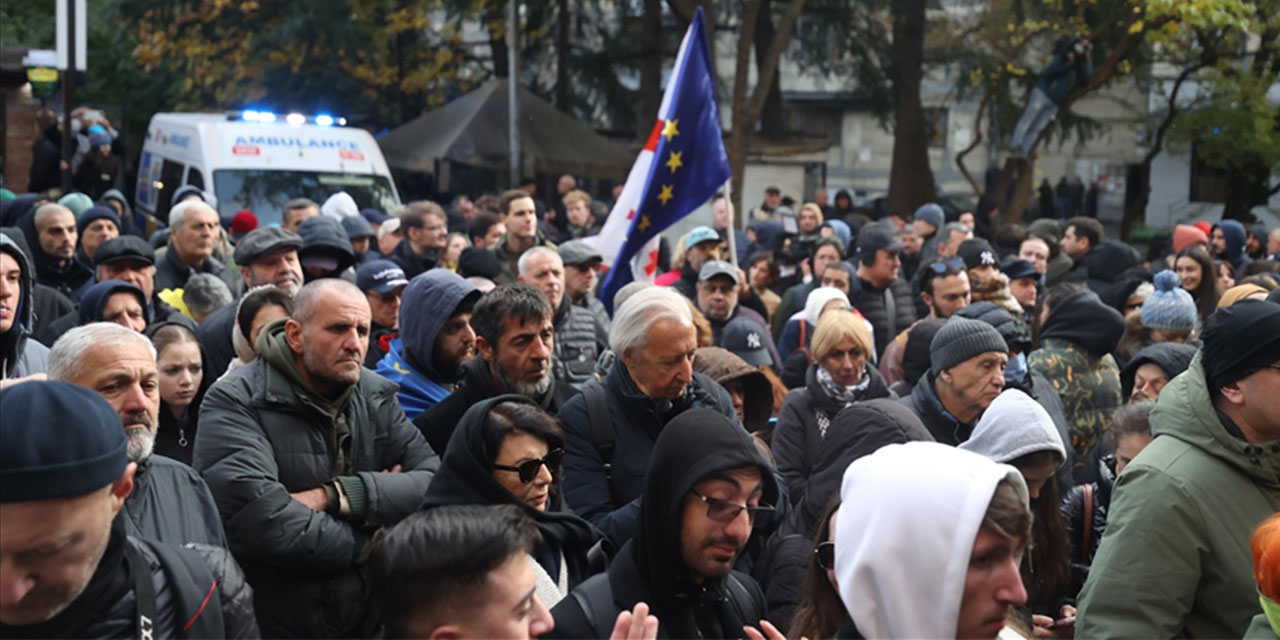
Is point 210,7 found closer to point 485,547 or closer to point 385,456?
point 385,456

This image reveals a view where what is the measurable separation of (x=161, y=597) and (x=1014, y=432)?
264 cm

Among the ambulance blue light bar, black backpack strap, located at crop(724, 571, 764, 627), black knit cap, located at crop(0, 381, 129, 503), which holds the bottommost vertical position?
black backpack strap, located at crop(724, 571, 764, 627)

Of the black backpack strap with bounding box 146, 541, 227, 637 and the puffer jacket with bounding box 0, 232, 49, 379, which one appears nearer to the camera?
the black backpack strap with bounding box 146, 541, 227, 637

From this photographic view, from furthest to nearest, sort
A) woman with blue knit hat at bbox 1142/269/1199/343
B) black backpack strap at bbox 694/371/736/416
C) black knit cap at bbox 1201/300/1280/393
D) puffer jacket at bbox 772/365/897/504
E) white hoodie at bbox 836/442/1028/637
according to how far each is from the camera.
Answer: woman with blue knit hat at bbox 1142/269/1199/343, puffer jacket at bbox 772/365/897/504, black backpack strap at bbox 694/371/736/416, black knit cap at bbox 1201/300/1280/393, white hoodie at bbox 836/442/1028/637

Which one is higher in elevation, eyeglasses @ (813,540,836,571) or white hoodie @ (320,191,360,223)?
white hoodie @ (320,191,360,223)

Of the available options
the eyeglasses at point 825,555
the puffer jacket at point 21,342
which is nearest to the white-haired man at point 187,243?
the puffer jacket at point 21,342

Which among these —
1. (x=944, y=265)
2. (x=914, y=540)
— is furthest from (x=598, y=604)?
(x=944, y=265)

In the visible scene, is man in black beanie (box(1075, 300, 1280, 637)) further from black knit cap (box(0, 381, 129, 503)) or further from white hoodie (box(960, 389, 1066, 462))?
black knit cap (box(0, 381, 129, 503))

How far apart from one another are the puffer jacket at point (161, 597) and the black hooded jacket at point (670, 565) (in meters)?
0.75

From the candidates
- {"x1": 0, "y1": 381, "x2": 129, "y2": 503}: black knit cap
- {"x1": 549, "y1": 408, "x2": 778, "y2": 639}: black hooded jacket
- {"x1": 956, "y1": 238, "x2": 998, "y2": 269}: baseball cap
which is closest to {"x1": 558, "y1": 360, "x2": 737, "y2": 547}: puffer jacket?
{"x1": 549, "y1": 408, "x2": 778, "y2": 639}: black hooded jacket

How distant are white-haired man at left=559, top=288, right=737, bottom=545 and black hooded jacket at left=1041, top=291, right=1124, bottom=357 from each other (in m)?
2.54

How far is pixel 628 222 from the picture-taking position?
30.0ft

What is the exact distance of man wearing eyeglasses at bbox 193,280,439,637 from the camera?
406 centimetres

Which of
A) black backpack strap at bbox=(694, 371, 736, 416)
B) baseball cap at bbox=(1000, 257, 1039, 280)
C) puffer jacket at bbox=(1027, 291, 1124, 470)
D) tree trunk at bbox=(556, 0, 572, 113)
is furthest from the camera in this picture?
tree trunk at bbox=(556, 0, 572, 113)
